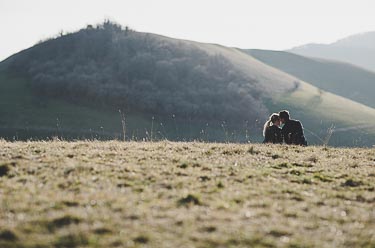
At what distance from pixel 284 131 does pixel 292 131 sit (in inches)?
15.7

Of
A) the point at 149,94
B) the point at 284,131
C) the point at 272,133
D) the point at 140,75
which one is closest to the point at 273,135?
the point at 272,133

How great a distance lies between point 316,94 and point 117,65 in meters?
71.0

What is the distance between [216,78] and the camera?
132 metres

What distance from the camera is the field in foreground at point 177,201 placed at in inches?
231

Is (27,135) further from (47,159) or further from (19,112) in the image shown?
(47,159)

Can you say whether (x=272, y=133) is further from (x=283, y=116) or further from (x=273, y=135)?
(x=283, y=116)

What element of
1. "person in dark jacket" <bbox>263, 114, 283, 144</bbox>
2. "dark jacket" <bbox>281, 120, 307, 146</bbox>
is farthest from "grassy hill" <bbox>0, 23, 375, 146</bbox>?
"dark jacket" <bbox>281, 120, 307, 146</bbox>

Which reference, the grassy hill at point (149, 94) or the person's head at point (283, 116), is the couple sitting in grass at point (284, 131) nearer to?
the person's head at point (283, 116)

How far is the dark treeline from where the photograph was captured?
4609 inches

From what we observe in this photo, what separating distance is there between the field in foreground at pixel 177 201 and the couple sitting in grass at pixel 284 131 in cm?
655

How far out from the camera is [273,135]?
65.3 ft

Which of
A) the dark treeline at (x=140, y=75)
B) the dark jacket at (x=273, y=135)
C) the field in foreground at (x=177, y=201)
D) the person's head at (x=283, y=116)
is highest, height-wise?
the dark treeline at (x=140, y=75)

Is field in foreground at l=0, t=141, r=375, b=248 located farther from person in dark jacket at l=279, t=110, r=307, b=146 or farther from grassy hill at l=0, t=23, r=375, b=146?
grassy hill at l=0, t=23, r=375, b=146

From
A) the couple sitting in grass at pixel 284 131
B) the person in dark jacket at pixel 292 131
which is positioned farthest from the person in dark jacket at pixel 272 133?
the person in dark jacket at pixel 292 131
